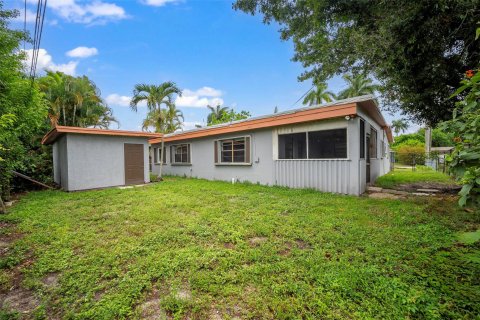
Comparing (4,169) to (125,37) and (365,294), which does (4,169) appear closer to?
(125,37)

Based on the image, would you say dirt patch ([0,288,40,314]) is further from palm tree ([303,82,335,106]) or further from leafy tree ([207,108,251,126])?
palm tree ([303,82,335,106])

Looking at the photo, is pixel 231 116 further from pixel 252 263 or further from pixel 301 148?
pixel 252 263

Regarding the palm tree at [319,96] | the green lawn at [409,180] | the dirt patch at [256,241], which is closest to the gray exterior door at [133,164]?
the dirt patch at [256,241]

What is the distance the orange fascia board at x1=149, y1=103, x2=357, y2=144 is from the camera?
6021 millimetres

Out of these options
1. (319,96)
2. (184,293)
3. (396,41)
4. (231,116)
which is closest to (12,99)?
(184,293)

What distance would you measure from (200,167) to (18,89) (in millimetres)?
7074

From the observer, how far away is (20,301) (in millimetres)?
2180

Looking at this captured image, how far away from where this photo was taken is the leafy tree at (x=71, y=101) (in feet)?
40.8

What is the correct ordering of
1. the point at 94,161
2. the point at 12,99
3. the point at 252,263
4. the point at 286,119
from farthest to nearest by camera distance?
the point at 94,161 < the point at 286,119 < the point at 12,99 < the point at 252,263

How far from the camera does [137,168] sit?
9.70 meters

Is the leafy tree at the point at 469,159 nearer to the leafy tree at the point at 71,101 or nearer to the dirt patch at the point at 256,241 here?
the dirt patch at the point at 256,241

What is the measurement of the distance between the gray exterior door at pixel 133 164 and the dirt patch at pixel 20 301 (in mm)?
7481

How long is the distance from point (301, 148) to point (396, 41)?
364 cm

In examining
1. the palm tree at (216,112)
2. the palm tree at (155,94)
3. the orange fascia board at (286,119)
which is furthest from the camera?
the palm tree at (216,112)
